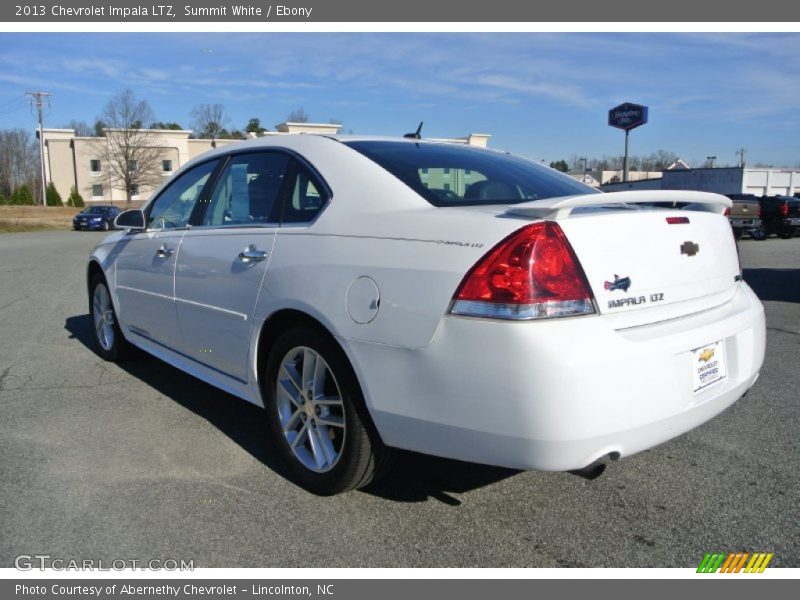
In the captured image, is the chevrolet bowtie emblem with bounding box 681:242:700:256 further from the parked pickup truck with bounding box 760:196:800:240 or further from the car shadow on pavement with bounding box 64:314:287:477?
the parked pickup truck with bounding box 760:196:800:240

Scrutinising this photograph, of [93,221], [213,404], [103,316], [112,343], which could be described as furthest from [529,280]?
[93,221]

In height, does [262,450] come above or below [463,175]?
below

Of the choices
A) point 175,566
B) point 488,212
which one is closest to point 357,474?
point 175,566

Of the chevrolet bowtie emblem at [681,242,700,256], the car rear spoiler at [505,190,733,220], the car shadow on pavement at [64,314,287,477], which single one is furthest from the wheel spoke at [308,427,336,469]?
the chevrolet bowtie emblem at [681,242,700,256]

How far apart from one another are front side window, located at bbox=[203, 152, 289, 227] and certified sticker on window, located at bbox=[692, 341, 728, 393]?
2.10m

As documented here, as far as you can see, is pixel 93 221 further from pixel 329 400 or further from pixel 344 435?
pixel 344 435

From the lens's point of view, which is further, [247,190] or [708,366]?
[247,190]

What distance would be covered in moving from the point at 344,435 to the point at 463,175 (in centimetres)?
141

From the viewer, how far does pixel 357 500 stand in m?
3.07

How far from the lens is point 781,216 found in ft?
80.2

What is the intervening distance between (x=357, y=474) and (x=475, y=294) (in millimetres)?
1049

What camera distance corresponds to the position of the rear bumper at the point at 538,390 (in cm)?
225
